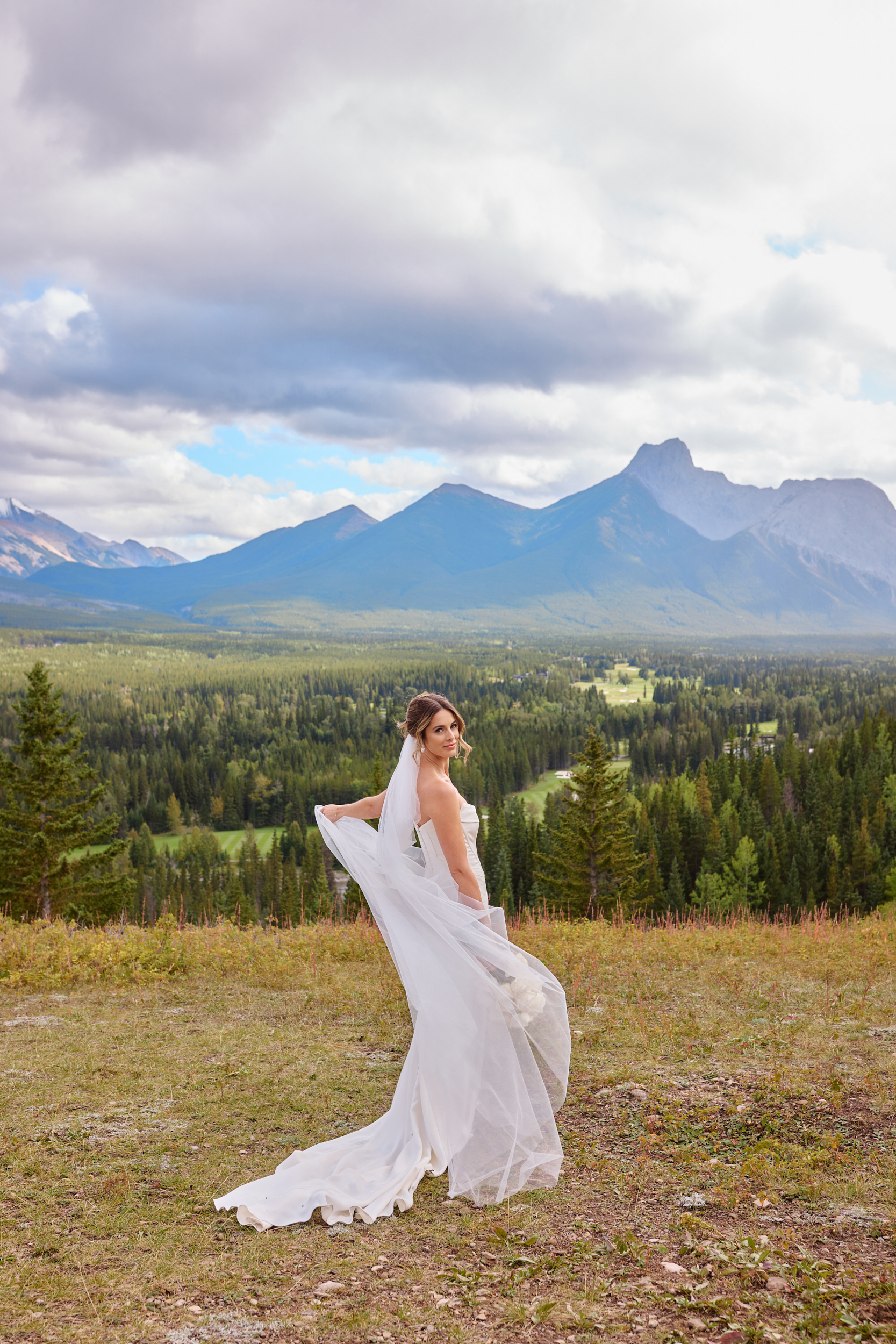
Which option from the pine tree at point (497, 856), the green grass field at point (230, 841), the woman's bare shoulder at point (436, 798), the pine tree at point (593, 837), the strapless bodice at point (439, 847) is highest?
the woman's bare shoulder at point (436, 798)

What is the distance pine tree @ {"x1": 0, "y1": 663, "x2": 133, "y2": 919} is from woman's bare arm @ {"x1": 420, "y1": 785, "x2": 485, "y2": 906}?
22.1 meters

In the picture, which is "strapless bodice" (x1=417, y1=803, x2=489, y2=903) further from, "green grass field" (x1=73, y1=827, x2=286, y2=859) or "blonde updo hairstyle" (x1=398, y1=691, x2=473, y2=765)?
"green grass field" (x1=73, y1=827, x2=286, y2=859)

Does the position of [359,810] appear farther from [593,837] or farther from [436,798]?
[593,837]

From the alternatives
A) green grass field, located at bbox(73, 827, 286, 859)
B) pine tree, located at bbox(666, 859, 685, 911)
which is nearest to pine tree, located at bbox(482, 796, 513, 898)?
pine tree, located at bbox(666, 859, 685, 911)

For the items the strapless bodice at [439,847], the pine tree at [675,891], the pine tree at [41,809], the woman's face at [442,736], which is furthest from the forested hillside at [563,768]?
the woman's face at [442,736]

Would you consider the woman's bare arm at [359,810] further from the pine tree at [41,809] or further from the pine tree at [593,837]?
the pine tree at [593,837]

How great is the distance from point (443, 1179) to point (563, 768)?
430ft

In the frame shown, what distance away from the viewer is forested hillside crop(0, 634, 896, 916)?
2266 inches

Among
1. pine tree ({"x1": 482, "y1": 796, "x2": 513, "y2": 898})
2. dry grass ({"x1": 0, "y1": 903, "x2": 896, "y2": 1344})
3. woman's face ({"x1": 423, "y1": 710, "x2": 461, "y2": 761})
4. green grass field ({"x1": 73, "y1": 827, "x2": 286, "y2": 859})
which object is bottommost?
green grass field ({"x1": 73, "y1": 827, "x2": 286, "y2": 859})

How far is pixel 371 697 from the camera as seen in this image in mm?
192750

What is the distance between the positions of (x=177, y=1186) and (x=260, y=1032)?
376 centimetres

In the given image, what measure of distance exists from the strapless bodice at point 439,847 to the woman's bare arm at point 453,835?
0.10 meters

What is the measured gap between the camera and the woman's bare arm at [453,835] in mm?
7215

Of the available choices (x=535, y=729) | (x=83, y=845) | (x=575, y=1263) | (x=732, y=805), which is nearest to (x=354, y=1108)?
(x=575, y=1263)
